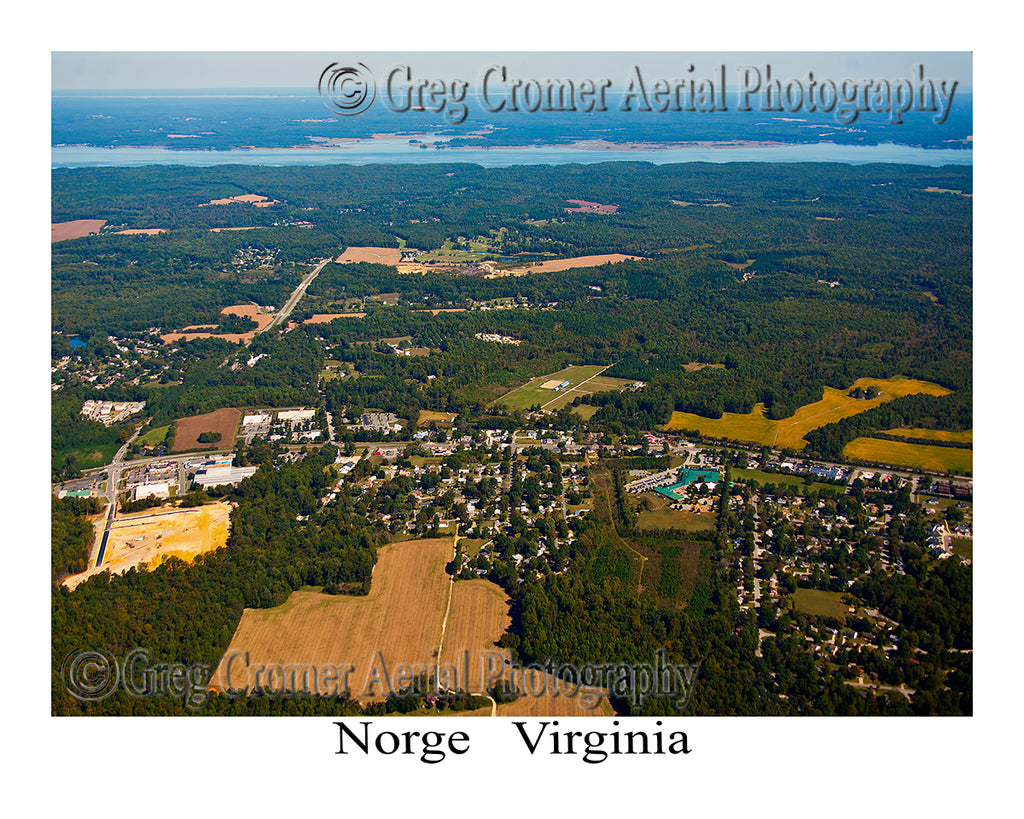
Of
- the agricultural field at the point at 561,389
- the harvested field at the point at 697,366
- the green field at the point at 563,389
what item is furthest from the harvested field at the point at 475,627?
the harvested field at the point at 697,366

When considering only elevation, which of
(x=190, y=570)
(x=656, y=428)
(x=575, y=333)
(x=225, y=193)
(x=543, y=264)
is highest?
(x=225, y=193)

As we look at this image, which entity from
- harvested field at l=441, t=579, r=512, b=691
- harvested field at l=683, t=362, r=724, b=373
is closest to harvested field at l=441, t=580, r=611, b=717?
harvested field at l=441, t=579, r=512, b=691

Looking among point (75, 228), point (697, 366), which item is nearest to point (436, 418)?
point (697, 366)

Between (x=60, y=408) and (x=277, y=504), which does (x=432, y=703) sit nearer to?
(x=277, y=504)

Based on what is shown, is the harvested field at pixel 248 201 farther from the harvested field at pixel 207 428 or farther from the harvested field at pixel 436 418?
the harvested field at pixel 436 418

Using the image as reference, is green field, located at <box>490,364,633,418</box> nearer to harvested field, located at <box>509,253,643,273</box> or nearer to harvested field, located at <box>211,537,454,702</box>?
harvested field, located at <box>211,537,454,702</box>

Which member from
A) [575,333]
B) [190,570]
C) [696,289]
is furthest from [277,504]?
[696,289]
